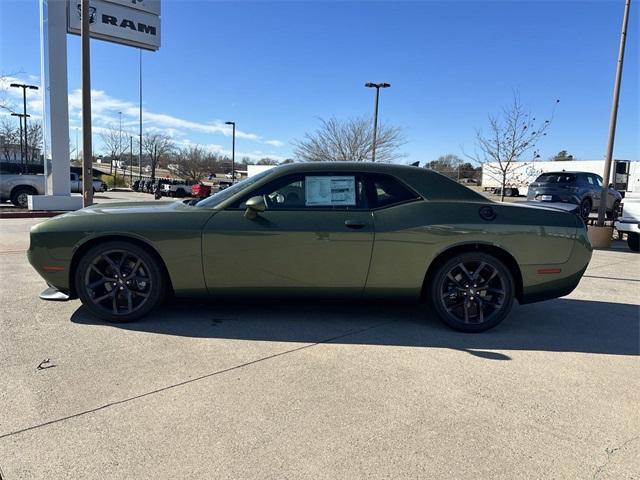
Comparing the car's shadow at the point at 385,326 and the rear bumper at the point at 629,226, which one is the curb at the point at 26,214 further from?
the rear bumper at the point at 629,226

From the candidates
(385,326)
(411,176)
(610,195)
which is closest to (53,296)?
(385,326)

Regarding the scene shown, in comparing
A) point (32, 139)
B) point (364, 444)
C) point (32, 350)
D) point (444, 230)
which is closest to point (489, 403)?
point (364, 444)

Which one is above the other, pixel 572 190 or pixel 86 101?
pixel 86 101

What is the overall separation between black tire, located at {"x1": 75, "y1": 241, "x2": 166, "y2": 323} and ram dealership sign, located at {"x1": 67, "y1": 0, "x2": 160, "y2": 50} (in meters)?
16.3

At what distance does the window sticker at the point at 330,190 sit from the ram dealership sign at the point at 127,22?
16625 millimetres

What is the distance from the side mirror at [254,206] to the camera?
13.1ft

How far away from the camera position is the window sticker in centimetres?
426

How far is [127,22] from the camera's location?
17.5 metres

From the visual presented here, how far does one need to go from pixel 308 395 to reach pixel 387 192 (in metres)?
2.07

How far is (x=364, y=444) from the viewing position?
8.17 ft

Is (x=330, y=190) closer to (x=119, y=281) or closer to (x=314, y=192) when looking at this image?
(x=314, y=192)

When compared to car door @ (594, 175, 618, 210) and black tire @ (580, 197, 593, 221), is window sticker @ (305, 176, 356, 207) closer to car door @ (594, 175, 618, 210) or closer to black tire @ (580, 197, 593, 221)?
black tire @ (580, 197, 593, 221)

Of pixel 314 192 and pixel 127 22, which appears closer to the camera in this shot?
pixel 314 192

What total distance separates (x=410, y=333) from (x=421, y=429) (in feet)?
5.28
